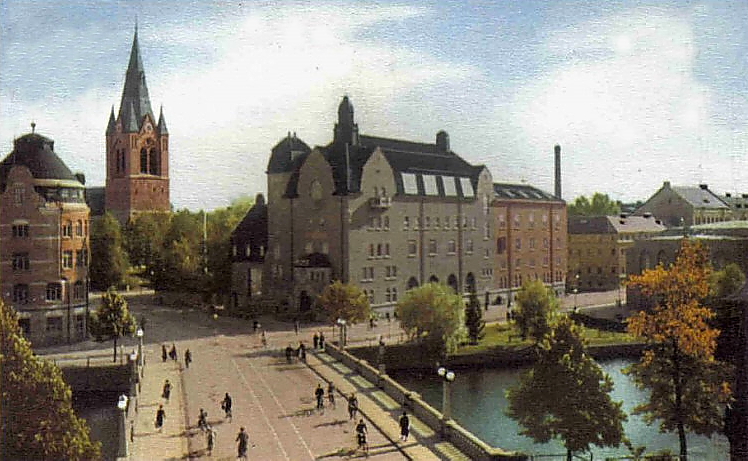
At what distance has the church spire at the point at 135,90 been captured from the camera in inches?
385

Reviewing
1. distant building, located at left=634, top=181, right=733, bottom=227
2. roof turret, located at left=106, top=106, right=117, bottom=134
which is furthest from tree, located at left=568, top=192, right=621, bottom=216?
roof turret, located at left=106, top=106, right=117, bottom=134

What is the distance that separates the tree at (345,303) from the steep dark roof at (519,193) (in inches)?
140

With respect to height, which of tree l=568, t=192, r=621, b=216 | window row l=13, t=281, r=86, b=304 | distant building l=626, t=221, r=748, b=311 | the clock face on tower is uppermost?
the clock face on tower

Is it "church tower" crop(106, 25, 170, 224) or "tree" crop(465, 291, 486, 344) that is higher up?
"church tower" crop(106, 25, 170, 224)

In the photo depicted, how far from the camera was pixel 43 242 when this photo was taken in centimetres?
1029

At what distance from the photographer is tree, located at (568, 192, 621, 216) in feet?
43.8

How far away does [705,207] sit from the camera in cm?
1220

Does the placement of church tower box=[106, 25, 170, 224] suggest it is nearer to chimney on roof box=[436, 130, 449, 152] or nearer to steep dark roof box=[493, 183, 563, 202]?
chimney on roof box=[436, 130, 449, 152]

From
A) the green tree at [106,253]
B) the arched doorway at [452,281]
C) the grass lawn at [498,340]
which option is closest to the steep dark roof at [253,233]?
the green tree at [106,253]

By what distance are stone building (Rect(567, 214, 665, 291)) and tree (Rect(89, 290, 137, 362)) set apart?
863 cm

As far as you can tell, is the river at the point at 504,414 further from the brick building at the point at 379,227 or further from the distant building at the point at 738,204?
the distant building at the point at 738,204

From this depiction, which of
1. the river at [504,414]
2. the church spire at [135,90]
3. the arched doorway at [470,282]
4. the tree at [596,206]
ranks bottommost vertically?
the river at [504,414]

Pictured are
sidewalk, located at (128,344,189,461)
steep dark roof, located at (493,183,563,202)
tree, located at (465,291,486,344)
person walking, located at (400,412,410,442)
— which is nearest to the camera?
sidewalk, located at (128,344,189,461)

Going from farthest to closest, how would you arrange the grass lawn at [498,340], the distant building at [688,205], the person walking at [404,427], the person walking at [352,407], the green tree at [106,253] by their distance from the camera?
the grass lawn at [498,340] → the distant building at [688,205] → the green tree at [106,253] → the person walking at [352,407] → the person walking at [404,427]
